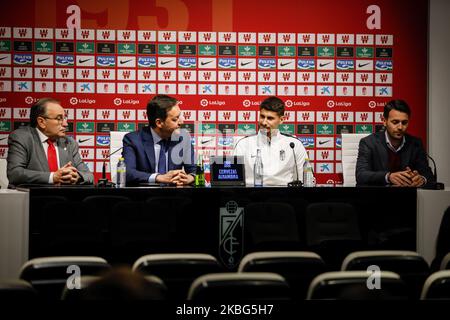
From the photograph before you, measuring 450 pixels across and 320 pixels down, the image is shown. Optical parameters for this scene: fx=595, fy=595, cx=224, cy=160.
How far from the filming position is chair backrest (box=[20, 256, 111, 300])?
2.44 m

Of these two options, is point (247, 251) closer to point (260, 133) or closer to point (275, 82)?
point (260, 133)

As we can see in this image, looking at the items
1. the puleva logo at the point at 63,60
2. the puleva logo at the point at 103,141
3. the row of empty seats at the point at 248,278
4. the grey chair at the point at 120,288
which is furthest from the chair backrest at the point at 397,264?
the puleva logo at the point at 63,60

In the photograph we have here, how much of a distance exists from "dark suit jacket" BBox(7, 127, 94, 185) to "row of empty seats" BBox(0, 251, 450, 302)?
1315 mm

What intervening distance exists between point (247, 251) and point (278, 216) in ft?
0.93

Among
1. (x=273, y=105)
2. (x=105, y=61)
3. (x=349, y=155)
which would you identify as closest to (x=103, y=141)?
(x=105, y=61)

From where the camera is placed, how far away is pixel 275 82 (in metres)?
6.04

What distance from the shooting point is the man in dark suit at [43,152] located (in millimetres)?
3862

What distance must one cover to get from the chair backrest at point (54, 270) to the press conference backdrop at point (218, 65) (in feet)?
10.7

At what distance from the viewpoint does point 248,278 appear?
81.6 inches

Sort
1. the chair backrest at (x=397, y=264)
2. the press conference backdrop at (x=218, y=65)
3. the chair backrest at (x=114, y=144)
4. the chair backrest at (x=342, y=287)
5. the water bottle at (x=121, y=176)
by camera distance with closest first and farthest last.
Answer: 1. the chair backrest at (x=342, y=287)
2. the chair backrest at (x=397, y=264)
3. the water bottle at (x=121, y=176)
4. the chair backrest at (x=114, y=144)
5. the press conference backdrop at (x=218, y=65)

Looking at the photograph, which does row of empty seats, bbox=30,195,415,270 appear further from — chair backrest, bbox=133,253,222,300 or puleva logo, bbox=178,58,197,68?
puleva logo, bbox=178,58,197,68

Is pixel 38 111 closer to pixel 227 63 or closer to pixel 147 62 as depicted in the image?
pixel 147 62

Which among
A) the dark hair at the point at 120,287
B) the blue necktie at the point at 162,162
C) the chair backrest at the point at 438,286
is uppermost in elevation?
the blue necktie at the point at 162,162

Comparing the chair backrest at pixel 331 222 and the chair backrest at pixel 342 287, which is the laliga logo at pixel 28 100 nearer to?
the chair backrest at pixel 331 222
